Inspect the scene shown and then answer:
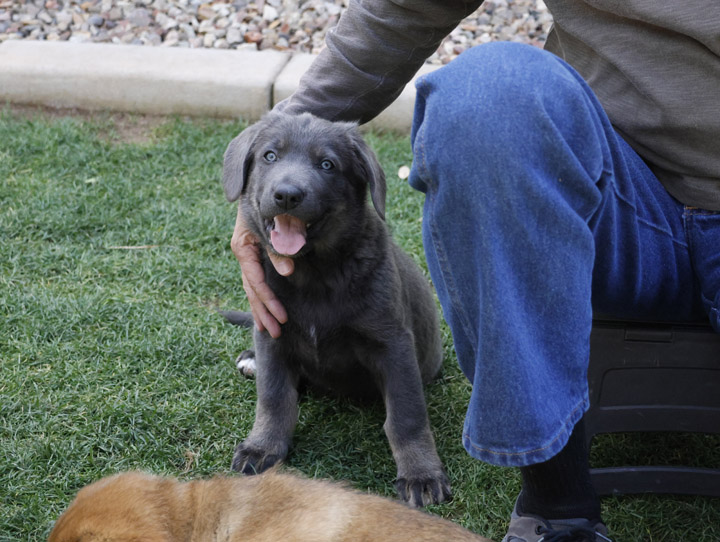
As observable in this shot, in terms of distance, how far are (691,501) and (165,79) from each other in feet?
12.7

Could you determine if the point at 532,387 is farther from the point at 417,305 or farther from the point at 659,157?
the point at 417,305

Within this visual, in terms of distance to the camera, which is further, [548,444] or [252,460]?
[252,460]

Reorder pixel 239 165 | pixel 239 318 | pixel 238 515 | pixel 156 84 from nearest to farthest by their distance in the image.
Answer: pixel 238 515 < pixel 239 165 < pixel 239 318 < pixel 156 84

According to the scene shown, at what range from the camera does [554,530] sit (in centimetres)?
207

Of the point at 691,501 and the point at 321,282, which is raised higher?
the point at 321,282

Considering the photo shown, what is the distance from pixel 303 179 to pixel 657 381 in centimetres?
116

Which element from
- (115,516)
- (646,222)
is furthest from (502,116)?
(115,516)

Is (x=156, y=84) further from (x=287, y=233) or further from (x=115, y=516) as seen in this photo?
(x=115, y=516)

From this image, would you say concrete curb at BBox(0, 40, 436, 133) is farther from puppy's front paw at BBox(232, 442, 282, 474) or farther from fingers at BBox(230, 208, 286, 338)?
puppy's front paw at BBox(232, 442, 282, 474)

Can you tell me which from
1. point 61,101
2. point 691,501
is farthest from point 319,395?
point 61,101

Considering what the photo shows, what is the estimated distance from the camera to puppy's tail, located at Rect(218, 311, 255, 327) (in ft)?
11.2

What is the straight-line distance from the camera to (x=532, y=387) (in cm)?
163

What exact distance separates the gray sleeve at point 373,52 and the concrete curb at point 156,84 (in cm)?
230

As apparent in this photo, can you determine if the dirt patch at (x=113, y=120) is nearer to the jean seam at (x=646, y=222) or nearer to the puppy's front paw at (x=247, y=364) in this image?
the puppy's front paw at (x=247, y=364)
